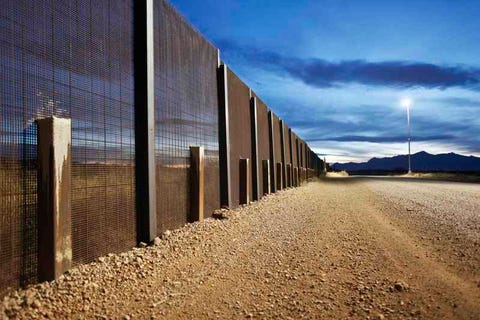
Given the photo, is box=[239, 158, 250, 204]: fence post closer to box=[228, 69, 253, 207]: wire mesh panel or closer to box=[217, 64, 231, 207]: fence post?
box=[228, 69, 253, 207]: wire mesh panel

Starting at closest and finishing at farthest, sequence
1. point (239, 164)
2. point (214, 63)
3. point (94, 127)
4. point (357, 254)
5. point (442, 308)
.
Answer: point (442, 308)
point (94, 127)
point (357, 254)
point (214, 63)
point (239, 164)

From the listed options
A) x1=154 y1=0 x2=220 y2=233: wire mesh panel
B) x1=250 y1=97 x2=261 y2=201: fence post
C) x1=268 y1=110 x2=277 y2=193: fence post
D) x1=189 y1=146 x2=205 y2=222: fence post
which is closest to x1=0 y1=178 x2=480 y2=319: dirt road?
x1=189 y1=146 x2=205 y2=222: fence post

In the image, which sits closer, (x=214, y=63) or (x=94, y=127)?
(x=94, y=127)

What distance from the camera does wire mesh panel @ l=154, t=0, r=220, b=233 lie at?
5395 millimetres

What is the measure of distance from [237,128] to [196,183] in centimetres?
395

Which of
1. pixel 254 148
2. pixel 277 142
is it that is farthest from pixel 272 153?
pixel 254 148

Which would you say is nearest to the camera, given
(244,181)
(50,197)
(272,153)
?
(50,197)

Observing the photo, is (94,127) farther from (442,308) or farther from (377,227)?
(377,227)

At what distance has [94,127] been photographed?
392 centimetres

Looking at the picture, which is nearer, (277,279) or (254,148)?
(277,279)

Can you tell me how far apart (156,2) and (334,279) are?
16.4 feet

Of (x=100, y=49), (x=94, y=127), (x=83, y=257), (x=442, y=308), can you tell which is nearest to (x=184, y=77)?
(x=100, y=49)

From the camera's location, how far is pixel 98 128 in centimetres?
399

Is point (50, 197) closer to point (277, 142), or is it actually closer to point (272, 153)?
point (272, 153)
